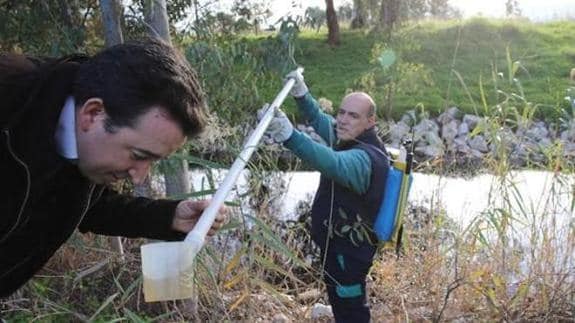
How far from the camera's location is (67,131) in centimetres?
128

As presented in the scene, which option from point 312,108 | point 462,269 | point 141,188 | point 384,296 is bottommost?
point 384,296

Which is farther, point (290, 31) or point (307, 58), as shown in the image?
point (307, 58)

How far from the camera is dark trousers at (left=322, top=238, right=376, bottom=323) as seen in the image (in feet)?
9.54

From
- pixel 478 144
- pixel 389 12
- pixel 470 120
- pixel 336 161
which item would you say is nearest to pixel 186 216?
pixel 336 161

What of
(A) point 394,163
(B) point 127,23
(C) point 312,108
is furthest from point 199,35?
(A) point 394,163

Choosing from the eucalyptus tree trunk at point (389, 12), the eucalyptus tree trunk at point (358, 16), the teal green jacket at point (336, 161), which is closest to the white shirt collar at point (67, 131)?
the teal green jacket at point (336, 161)

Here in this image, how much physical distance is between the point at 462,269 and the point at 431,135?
0.78 m

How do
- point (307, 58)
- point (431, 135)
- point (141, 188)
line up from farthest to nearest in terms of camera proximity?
point (307, 58) → point (431, 135) → point (141, 188)

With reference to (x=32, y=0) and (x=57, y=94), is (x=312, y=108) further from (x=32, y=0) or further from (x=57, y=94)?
(x=57, y=94)

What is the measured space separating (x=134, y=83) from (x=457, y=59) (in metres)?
13.4

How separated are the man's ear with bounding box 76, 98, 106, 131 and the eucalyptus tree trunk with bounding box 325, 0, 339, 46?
16033 millimetres

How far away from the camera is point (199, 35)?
10.1 ft

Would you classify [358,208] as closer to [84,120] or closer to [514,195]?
[514,195]

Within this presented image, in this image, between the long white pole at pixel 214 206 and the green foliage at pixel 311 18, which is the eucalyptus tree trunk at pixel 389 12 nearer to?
the green foliage at pixel 311 18
